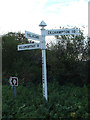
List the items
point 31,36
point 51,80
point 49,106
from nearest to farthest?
point 49,106, point 31,36, point 51,80

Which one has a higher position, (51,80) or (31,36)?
(31,36)

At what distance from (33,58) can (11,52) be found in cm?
141

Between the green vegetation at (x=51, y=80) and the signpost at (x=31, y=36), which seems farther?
the signpost at (x=31, y=36)

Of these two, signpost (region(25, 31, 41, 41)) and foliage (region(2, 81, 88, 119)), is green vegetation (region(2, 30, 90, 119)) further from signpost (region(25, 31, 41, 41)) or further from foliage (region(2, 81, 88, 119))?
signpost (region(25, 31, 41, 41))

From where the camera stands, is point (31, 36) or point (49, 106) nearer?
point (49, 106)

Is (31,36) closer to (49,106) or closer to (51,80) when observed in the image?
(49,106)

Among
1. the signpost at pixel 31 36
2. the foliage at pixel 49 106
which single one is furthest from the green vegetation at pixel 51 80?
the signpost at pixel 31 36

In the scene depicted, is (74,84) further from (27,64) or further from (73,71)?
(27,64)

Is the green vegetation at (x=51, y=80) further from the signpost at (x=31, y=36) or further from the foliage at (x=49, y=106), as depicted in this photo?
the signpost at (x=31, y=36)

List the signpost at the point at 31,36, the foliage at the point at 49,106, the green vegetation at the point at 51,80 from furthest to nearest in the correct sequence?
the signpost at the point at 31,36
the green vegetation at the point at 51,80
the foliage at the point at 49,106

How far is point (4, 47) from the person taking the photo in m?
13.4

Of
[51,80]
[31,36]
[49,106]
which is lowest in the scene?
[49,106]

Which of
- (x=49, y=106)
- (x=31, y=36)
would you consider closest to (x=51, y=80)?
(x=31, y=36)

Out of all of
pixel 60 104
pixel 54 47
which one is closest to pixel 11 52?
pixel 54 47
